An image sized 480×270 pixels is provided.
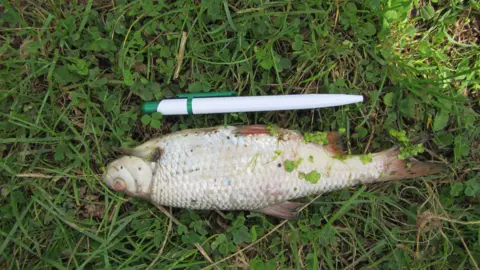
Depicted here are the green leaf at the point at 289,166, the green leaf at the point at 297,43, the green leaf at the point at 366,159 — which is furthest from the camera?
the green leaf at the point at 297,43

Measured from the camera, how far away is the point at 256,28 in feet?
8.06

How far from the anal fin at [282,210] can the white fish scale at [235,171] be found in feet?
0.21

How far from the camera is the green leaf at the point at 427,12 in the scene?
2.58 metres

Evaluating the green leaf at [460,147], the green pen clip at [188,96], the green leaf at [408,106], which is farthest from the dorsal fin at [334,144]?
the green leaf at [460,147]

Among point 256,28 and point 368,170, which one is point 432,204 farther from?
point 256,28

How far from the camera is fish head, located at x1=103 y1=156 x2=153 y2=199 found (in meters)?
2.32

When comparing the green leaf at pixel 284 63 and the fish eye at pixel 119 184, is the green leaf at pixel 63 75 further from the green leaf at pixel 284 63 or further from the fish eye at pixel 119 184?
the green leaf at pixel 284 63

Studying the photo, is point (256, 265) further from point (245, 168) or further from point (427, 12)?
point (427, 12)

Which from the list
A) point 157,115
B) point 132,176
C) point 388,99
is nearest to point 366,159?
point 388,99

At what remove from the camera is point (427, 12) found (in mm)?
2584

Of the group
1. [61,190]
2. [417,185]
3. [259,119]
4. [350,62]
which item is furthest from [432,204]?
[61,190]

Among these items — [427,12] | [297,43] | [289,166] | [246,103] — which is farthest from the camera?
[427,12]

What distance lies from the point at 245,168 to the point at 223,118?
1.45 feet

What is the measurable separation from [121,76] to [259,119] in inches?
39.8
